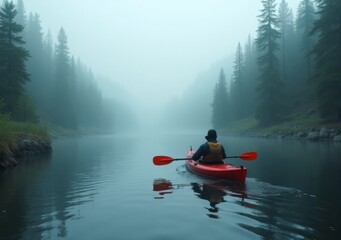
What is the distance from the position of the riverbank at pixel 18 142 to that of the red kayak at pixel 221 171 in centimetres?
1055

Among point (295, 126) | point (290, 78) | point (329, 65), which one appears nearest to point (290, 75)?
point (290, 78)

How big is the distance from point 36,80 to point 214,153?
70.0 metres

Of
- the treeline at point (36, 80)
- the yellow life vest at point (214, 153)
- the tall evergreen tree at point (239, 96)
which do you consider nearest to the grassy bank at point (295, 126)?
the tall evergreen tree at point (239, 96)

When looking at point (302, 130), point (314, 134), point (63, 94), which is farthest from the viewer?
point (63, 94)

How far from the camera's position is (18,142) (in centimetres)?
2247

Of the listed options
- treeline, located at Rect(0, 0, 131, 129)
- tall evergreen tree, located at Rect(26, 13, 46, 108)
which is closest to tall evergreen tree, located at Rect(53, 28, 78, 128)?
treeline, located at Rect(0, 0, 131, 129)

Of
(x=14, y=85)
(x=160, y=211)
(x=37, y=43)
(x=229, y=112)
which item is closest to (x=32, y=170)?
(x=160, y=211)

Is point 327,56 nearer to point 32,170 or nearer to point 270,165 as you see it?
point 270,165

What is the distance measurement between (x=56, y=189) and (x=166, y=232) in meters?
6.77

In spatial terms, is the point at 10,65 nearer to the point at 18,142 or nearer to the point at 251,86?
the point at 18,142

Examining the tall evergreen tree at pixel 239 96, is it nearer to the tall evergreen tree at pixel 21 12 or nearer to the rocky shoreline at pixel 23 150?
the rocky shoreline at pixel 23 150

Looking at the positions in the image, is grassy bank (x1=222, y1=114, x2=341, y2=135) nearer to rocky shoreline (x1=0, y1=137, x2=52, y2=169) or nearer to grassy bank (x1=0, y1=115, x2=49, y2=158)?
rocky shoreline (x1=0, y1=137, x2=52, y2=169)

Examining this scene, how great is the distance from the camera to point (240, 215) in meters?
7.86

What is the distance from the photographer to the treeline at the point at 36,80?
112ft
